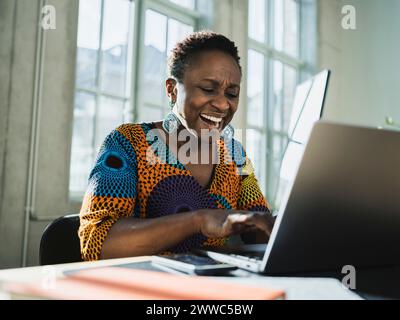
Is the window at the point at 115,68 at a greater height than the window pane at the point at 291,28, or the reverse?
the window pane at the point at 291,28

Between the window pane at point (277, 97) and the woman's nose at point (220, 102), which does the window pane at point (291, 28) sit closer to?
the window pane at point (277, 97)

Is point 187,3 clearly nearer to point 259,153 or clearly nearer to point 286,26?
point 259,153

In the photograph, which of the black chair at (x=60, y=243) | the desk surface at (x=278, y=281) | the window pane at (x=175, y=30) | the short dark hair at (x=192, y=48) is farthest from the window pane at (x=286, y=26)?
the desk surface at (x=278, y=281)

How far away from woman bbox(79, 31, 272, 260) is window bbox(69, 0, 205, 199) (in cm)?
113

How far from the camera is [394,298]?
1.82 ft

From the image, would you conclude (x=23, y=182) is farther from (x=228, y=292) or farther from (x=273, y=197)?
(x=273, y=197)

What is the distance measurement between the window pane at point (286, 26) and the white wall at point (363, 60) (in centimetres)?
29

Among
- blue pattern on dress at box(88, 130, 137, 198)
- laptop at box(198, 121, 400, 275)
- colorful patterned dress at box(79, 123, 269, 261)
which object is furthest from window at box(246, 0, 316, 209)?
laptop at box(198, 121, 400, 275)

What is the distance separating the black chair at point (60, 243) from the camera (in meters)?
1.01

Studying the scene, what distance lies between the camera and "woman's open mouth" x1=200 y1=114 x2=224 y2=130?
130cm

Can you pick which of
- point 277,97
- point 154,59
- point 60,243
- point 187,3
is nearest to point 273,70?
point 277,97

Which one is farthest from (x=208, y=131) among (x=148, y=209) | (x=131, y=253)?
(x=131, y=253)

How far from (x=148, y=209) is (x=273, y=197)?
303cm

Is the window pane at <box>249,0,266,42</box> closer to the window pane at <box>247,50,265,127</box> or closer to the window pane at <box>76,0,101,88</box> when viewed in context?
the window pane at <box>247,50,265,127</box>
